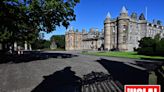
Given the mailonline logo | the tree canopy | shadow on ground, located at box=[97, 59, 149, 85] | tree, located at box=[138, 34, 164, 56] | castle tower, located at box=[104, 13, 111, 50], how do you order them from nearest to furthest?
the mailonline logo
shadow on ground, located at box=[97, 59, 149, 85]
the tree canopy
tree, located at box=[138, 34, 164, 56]
castle tower, located at box=[104, 13, 111, 50]

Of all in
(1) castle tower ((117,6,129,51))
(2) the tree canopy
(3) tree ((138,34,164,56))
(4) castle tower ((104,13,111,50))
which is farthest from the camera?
(4) castle tower ((104,13,111,50))

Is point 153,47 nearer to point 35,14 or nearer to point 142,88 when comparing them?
point 35,14

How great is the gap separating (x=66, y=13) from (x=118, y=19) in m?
60.6

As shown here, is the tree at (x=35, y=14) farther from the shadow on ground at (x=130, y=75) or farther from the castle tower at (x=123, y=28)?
the castle tower at (x=123, y=28)

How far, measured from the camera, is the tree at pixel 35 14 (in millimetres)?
20342

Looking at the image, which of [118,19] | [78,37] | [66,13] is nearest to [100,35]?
[78,37]

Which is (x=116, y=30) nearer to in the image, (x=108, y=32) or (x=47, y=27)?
(x=108, y=32)

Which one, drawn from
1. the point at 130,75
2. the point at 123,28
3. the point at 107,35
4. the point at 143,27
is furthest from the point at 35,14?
the point at 143,27

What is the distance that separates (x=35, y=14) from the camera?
22219 millimetres

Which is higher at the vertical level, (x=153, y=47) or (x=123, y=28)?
(x=123, y=28)

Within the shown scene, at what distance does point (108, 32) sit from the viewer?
88500 mm

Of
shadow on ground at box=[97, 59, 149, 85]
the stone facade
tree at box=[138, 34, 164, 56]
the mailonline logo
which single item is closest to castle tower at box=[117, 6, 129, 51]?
the stone facade

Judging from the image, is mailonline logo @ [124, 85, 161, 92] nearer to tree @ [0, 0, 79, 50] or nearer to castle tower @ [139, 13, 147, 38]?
tree @ [0, 0, 79, 50]

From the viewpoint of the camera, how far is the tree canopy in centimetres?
2033
